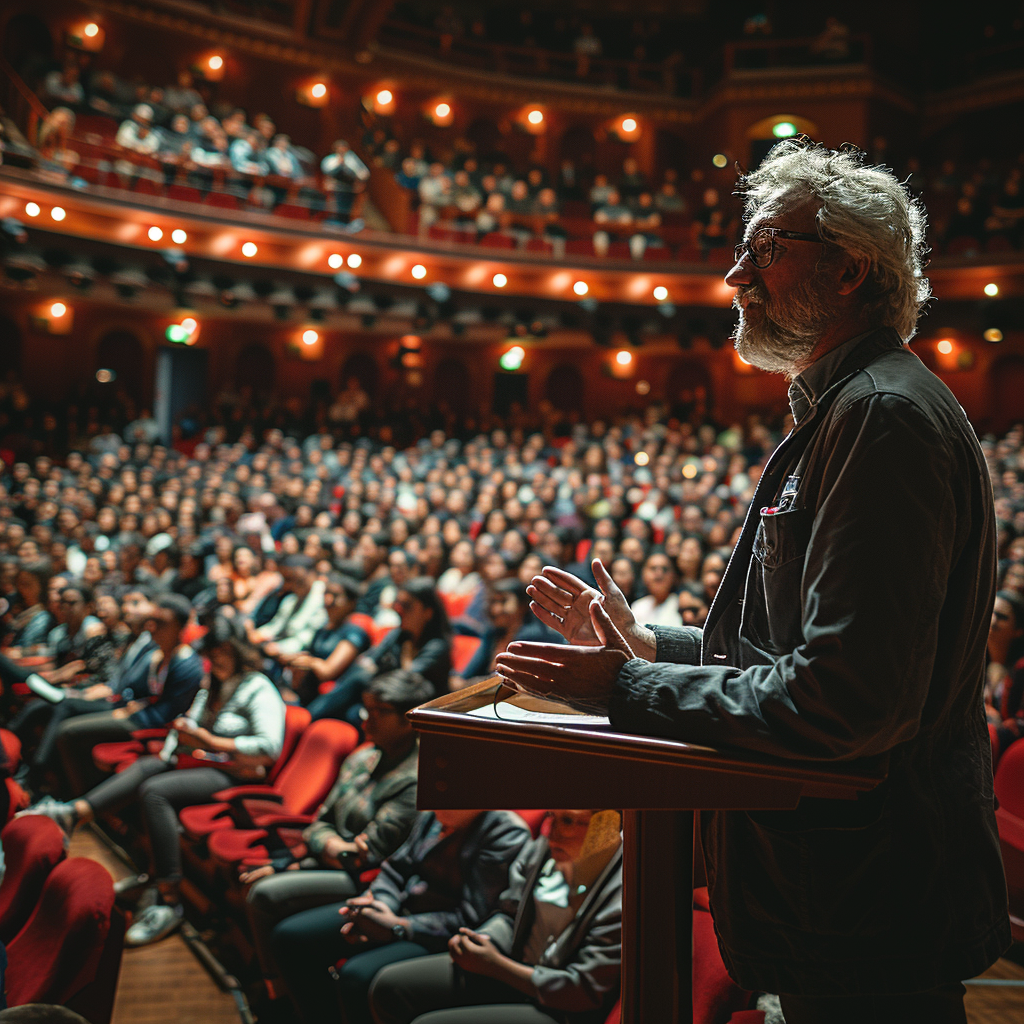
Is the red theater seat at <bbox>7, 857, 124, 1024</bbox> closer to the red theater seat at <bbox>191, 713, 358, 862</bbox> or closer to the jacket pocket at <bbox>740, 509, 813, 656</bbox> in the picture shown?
the red theater seat at <bbox>191, 713, 358, 862</bbox>

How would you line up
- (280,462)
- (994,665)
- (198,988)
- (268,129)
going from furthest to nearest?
(268,129), (280,462), (994,665), (198,988)

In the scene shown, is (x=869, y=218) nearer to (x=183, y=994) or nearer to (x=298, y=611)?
(x=183, y=994)

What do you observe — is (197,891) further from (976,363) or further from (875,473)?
(976,363)

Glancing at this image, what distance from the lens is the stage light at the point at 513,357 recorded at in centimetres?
1611

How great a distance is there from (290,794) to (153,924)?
1.87ft

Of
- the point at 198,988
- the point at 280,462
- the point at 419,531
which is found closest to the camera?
the point at 198,988

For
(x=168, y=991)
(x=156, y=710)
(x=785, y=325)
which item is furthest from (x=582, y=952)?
(x=156, y=710)

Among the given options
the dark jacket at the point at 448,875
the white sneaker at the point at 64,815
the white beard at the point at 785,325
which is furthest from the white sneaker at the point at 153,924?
the white beard at the point at 785,325

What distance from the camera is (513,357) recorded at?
635 inches

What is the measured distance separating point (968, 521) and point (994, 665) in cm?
322

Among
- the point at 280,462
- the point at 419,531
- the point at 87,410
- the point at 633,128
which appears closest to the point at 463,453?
the point at 280,462

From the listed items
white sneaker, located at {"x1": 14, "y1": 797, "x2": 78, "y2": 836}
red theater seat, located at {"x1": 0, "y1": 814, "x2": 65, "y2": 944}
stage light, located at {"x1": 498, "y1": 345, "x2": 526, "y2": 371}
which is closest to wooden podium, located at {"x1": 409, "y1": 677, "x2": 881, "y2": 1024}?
red theater seat, located at {"x1": 0, "y1": 814, "x2": 65, "y2": 944}

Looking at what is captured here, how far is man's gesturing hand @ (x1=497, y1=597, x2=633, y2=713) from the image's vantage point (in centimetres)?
81

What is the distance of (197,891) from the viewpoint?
112 inches
